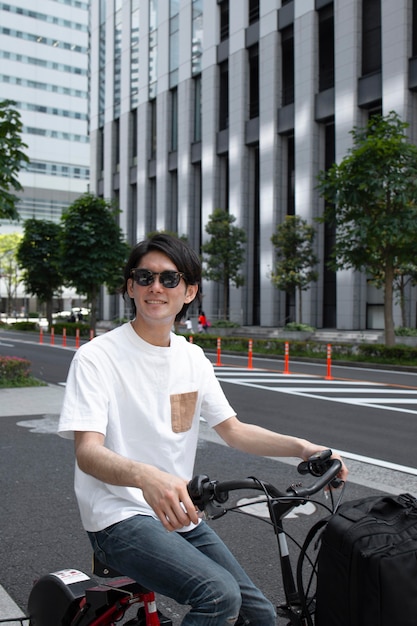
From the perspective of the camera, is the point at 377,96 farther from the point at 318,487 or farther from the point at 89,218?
the point at 318,487

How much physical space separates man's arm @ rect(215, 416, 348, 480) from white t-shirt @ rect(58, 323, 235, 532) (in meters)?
0.22

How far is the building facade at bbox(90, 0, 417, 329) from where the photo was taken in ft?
109

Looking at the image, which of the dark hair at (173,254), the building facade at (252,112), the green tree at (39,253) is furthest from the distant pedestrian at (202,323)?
the dark hair at (173,254)

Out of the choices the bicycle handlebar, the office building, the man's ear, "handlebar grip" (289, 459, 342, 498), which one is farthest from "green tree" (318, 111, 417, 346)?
the office building

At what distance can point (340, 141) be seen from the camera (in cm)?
3366

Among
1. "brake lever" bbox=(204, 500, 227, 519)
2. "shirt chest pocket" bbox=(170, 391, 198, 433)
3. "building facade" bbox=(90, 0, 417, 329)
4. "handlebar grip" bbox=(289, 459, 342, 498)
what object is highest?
"building facade" bbox=(90, 0, 417, 329)

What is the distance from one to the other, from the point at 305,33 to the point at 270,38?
3.19m

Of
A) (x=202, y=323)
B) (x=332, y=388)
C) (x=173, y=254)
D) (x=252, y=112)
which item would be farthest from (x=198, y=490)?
(x=252, y=112)

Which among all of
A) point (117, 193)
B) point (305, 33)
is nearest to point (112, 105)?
point (117, 193)

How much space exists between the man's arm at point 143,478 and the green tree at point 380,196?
64.3 ft

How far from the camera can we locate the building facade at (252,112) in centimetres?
3328

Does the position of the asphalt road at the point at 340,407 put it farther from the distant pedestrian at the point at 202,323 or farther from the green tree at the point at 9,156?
the distant pedestrian at the point at 202,323

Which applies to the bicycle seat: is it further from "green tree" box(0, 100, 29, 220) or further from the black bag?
"green tree" box(0, 100, 29, 220)

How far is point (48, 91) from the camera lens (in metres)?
94.4
